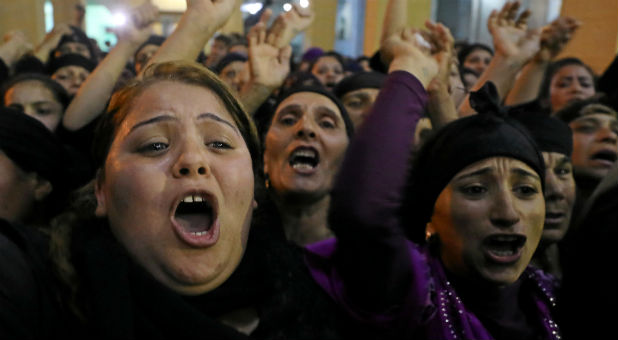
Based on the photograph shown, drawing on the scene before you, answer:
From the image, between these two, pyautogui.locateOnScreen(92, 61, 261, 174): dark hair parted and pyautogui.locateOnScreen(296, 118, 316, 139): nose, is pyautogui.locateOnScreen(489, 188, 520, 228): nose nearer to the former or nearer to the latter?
pyautogui.locateOnScreen(92, 61, 261, 174): dark hair parted

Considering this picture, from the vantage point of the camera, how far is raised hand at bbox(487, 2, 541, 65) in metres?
2.96

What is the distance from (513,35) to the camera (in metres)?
3.06

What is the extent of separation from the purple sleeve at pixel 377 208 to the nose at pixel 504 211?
1.40 feet

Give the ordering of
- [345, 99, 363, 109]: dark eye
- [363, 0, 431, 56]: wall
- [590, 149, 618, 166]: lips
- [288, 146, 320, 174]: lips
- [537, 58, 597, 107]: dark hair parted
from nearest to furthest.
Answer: [288, 146, 320, 174]: lips, [590, 149, 618, 166]: lips, [345, 99, 363, 109]: dark eye, [537, 58, 597, 107]: dark hair parted, [363, 0, 431, 56]: wall

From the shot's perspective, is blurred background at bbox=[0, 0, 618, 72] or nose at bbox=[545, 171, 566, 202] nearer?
nose at bbox=[545, 171, 566, 202]

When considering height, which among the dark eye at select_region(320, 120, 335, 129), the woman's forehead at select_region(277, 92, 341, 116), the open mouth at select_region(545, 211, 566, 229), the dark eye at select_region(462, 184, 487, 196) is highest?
the dark eye at select_region(462, 184, 487, 196)

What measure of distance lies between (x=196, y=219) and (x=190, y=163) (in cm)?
19

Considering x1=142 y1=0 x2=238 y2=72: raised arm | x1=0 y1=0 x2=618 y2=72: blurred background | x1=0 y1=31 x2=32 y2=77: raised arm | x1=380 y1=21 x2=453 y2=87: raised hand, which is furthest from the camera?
x1=0 y1=0 x2=618 y2=72: blurred background

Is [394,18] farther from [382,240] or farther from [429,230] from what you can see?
[382,240]

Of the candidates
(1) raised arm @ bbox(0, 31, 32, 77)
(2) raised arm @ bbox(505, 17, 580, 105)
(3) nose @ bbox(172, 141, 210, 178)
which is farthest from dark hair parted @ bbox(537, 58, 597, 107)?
(1) raised arm @ bbox(0, 31, 32, 77)

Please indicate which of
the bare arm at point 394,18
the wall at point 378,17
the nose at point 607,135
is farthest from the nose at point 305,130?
the wall at point 378,17

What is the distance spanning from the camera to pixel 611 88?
3.54 m

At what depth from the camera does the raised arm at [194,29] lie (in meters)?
2.26

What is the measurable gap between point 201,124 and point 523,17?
7.65ft
